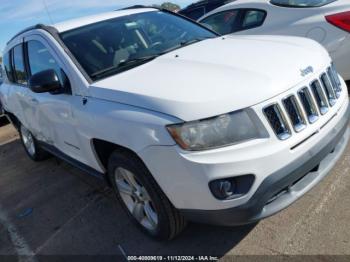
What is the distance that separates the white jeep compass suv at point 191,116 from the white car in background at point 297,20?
1747mm

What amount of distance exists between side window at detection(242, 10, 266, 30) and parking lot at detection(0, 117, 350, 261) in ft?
8.78

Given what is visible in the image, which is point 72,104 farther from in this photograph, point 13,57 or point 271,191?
point 13,57

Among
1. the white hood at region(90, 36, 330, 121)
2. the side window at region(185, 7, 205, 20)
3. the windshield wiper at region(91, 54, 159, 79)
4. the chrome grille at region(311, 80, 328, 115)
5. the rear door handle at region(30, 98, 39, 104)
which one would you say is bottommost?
the side window at region(185, 7, 205, 20)

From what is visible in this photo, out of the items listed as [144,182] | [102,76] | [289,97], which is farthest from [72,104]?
[289,97]

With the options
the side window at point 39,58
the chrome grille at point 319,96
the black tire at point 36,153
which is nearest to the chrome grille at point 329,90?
the chrome grille at point 319,96

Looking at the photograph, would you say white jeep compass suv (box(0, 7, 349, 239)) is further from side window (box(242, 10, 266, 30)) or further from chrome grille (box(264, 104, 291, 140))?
side window (box(242, 10, 266, 30))

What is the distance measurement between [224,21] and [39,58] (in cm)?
338

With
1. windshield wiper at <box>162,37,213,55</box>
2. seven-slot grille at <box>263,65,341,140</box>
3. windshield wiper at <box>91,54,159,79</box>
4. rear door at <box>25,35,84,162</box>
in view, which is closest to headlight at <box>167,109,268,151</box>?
seven-slot grille at <box>263,65,341,140</box>

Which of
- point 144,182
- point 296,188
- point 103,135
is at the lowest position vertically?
point 296,188

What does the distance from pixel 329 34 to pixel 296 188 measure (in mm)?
3048

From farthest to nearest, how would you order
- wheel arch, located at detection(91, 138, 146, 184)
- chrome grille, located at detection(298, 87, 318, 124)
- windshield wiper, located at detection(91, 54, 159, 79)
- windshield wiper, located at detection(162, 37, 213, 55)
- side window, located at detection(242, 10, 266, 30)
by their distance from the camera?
side window, located at detection(242, 10, 266, 30) → windshield wiper, located at detection(162, 37, 213, 55) → windshield wiper, located at detection(91, 54, 159, 79) → wheel arch, located at detection(91, 138, 146, 184) → chrome grille, located at detection(298, 87, 318, 124)

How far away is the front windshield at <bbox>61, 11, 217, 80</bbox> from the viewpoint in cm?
330

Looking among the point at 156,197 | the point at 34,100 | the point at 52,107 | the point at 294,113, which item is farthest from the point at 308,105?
the point at 34,100

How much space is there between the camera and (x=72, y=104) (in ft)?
10.6
